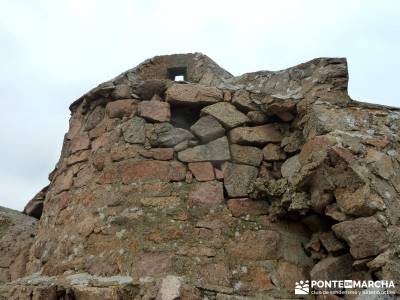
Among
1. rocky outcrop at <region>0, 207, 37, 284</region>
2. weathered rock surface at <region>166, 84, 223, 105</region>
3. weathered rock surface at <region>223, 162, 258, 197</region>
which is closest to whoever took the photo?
weathered rock surface at <region>223, 162, 258, 197</region>

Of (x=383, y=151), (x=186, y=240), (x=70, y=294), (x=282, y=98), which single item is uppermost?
(x=282, y=98)

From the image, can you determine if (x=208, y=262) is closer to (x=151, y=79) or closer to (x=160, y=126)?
(x=160, y=126)

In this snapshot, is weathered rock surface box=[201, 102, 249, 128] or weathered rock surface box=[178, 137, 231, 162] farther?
weathered rock surface box=[201, 102, 249, 128]

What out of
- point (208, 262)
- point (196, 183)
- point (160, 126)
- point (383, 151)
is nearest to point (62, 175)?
point (160, 126)

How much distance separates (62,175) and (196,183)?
142 centimetres

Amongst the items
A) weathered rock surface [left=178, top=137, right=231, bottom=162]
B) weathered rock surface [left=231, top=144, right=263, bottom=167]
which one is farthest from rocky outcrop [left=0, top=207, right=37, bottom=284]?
weathered rock surface [left=231, top=144, right=263, bottom=167]

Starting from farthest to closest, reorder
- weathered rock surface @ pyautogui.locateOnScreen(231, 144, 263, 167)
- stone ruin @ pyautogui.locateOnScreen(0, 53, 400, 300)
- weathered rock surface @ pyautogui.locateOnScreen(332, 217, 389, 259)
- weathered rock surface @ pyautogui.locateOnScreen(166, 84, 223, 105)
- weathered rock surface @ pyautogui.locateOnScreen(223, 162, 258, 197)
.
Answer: weathered rock surface @ pyautogui.locateOnScreen(166, 84, 223, 105), weathered rock surface @ pyautogui.locateOnScreen(231, 144, 263, 167), weathered rock surface @ pyautogui.locateOnScreen(223, 162, 258, 197), stone ruin @ pyautogui.locateOnScreen(0, 53, 400, 300), weathered rock surface @ pyautogui.locateOnScreen(332, 217, 389, 259)

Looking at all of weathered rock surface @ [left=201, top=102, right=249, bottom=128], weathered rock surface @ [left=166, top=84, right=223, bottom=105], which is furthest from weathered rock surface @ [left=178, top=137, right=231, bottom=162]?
weathered rock surface @ [left=166, top=84, right=223, bottom=105]

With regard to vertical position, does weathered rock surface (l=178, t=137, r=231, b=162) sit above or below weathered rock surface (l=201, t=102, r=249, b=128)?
below

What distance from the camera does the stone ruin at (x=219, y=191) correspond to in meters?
2.90

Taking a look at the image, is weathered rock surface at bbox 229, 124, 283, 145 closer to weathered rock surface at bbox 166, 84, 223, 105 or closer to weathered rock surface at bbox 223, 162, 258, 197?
weathered rock surface at bbox 223, 162, 258, 197

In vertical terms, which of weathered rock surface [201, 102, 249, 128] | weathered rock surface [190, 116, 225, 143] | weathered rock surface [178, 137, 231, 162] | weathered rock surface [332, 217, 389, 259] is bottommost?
weathered rock surface [332, 217, 389, 259]

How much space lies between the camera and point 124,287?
281 centimetres

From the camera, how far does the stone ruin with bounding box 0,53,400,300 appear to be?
114 inches
